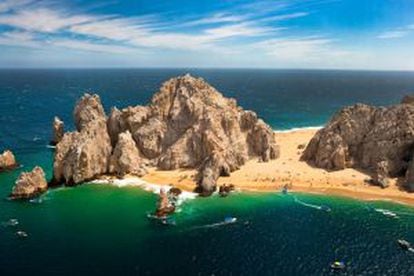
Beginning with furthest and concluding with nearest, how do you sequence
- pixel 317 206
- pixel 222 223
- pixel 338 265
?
pixel 317 206 < pixel 222 223 < pixel 338 265

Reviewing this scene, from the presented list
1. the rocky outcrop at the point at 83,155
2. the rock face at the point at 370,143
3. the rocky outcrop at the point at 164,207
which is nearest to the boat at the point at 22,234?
the rocky outcrop at the point at 164,207

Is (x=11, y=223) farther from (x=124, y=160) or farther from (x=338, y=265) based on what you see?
(x=338, y=265)

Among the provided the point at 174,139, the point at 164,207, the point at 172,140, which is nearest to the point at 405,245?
the point at 164,207

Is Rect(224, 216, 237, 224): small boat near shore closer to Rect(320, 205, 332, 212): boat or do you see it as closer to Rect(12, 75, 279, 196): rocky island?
Rect(12, 75, 279, 196): rocky island

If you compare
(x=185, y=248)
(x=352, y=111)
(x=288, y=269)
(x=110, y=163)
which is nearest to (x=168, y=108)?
(x=110, y=163)

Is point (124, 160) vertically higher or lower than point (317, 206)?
higher

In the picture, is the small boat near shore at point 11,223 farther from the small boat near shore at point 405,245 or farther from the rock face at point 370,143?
the rock face at point 370,143
